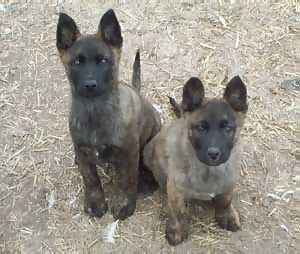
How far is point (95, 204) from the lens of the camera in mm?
5949

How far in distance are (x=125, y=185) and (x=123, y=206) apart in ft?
0.69

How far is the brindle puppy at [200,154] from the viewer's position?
199 inches

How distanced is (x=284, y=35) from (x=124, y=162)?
3.25 m

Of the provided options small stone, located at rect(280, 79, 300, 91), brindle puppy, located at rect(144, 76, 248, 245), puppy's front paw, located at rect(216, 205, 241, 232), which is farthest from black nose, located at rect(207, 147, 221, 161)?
small stone, located at rect(280, 79, 300, 91)

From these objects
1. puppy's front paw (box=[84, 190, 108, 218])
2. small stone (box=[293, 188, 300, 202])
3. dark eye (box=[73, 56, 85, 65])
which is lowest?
puppy's front paw (box=[84, 190, 108, 218])

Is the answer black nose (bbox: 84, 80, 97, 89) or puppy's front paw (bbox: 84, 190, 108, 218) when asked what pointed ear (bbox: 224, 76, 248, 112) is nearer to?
black nose (bbox: 84, 80, 97, 89)

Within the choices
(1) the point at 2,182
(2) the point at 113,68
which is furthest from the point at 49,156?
(2) the point at 113,68

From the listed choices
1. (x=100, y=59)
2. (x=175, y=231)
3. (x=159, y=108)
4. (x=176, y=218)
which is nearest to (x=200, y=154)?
(x=176, y=218)

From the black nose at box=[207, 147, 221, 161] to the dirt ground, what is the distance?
1.03 m

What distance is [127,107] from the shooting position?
5.60 m

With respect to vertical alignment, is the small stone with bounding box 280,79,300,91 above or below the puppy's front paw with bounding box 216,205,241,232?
above

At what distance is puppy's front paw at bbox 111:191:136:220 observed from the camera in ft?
19.3

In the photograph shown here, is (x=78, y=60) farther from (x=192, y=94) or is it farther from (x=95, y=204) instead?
(x=95, y=204)

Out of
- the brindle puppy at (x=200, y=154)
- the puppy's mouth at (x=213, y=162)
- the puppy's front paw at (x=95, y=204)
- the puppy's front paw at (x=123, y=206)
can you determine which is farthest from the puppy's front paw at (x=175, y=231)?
the puppy's mouth at (x=213, y=162)
